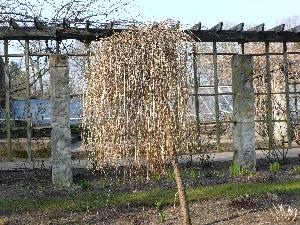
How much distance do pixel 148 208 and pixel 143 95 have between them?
2.29m

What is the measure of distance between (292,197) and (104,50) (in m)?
3.81

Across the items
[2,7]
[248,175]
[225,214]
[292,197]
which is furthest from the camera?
[2,7]

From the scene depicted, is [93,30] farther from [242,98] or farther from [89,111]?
[89,111]

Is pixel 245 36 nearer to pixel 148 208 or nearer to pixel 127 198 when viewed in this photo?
pixel 127 198

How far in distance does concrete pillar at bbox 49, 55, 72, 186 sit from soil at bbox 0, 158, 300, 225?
0.30 m

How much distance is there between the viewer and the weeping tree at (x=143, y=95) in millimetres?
5430

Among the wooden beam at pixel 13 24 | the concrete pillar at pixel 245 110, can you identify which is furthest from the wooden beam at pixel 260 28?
the wooden beam at pixel 13 24

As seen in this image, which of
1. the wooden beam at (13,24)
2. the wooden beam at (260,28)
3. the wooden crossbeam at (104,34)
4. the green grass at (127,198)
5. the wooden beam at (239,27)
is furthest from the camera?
the wooden beam at (260,28)

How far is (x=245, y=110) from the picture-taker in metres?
10.3

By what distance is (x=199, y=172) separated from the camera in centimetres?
1020

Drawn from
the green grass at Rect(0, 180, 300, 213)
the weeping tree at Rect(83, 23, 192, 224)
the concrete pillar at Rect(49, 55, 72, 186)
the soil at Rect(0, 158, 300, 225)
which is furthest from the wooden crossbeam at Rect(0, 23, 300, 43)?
the weeping tree at Rect(83, 23, 192, 224)

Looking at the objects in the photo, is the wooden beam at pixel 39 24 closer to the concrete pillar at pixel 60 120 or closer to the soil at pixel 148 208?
the concrete pillar at pixel 60 120

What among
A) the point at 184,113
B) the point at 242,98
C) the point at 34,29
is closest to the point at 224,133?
the point at 242,98

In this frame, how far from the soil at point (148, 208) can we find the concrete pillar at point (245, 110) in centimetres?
41
